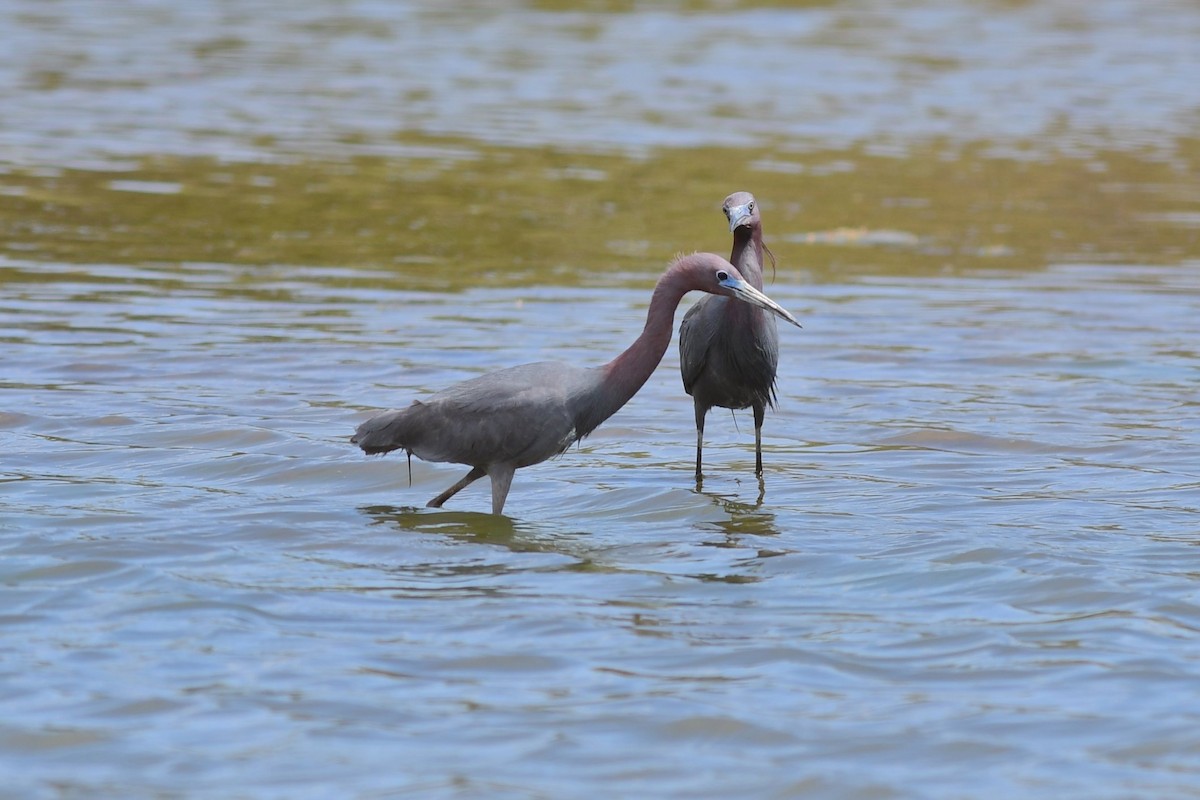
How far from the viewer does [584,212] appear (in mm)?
19109

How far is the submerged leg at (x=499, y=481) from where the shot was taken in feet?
29.6

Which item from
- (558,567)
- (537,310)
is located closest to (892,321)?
(537,310)

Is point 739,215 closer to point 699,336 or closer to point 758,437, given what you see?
point 699,336

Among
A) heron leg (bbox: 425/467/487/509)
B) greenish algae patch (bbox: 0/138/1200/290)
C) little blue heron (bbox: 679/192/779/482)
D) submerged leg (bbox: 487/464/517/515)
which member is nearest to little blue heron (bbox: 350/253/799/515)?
submerged leg (bbox: 487/464/517/515)

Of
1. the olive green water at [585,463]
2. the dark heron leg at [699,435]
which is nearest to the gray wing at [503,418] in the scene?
the olive green water at [585,463]

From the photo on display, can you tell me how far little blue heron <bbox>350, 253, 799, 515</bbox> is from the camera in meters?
8.77

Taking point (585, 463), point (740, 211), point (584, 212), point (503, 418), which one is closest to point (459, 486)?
point (503, 418)

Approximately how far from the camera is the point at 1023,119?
2609 centimetres

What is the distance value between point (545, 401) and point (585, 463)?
6.68 feet

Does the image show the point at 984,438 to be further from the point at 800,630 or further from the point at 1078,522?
the point at 800,630

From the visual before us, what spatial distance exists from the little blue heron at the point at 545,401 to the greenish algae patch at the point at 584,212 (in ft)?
22.5

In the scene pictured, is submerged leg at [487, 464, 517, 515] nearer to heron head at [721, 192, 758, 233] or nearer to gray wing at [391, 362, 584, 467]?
gray wing at [391, 362, 584, 467]

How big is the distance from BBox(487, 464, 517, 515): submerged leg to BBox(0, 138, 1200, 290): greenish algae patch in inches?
270

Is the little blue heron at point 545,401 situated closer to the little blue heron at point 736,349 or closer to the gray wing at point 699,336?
the little blue heron at point 736,349
